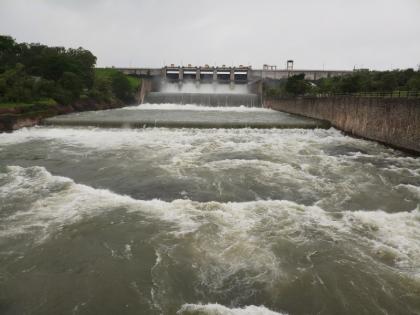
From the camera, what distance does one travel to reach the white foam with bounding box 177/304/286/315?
5066 millimetres

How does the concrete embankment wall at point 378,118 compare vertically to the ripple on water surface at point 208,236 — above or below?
above

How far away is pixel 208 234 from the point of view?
7441 millimetres

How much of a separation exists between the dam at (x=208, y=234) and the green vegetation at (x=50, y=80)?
1785 cm

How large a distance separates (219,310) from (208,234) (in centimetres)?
243

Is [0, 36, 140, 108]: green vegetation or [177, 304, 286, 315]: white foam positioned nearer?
[177, 304, 286, 315]: white foam

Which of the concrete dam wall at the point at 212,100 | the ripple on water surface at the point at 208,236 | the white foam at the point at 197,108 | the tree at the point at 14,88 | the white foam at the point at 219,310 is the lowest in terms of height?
the white foam at the point at 219,310

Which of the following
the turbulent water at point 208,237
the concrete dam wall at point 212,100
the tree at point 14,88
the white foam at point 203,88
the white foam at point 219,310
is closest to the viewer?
the white foam at point 219,310

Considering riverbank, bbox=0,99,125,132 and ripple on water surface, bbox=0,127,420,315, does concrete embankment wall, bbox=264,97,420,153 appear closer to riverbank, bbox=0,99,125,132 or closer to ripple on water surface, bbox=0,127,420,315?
ripple on water surface, bbox=0,127,420,315

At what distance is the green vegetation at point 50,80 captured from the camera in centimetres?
3088

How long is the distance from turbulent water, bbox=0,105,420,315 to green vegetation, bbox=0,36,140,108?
19.1 meters

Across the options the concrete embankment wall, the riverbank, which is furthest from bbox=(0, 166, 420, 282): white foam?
the riverbank

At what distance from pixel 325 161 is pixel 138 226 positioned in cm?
1031

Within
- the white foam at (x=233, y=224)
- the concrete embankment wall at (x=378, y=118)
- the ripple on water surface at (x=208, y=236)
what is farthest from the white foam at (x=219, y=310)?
the concrete embankment wall at (x=378, y=118)

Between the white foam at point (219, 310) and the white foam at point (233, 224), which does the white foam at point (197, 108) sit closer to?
the white foam at point (233, 224)
